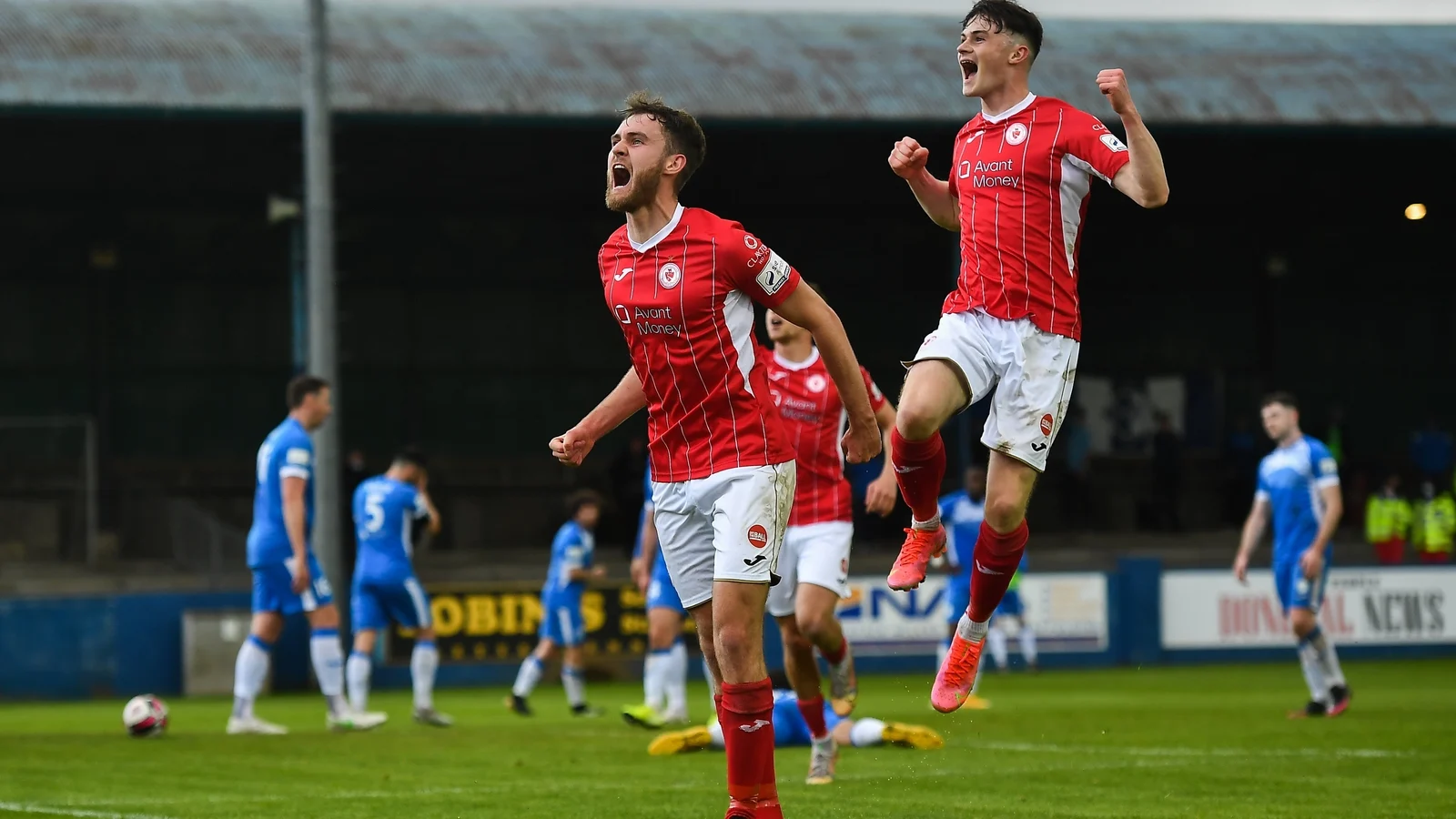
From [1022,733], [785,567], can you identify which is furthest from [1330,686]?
[785,567]

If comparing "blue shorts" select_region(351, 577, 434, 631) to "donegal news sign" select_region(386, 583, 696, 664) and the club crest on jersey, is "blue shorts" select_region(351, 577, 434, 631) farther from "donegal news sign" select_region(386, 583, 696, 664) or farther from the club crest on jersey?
the club crest on jersey

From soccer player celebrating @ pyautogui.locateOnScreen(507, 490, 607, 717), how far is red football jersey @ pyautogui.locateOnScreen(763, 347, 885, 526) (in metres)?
6.23

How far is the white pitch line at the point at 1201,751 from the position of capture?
11596mm

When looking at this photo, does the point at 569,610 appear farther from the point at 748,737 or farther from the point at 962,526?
the point at 748,737

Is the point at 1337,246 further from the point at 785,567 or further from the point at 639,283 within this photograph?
the point at 639,283

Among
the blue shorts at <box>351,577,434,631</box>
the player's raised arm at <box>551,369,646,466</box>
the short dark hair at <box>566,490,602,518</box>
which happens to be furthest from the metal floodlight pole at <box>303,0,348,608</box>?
the player's raised arm at <box>551,369,646,466</box>

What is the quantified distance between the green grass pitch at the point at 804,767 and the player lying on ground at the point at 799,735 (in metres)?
0.09

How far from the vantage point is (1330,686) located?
592 inches

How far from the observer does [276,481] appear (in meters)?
14.2

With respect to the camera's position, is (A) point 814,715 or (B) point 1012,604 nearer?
(A) point 814,715

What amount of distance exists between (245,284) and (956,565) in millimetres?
15363

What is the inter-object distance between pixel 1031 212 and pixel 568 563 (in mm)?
10336

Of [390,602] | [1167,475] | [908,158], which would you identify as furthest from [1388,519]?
[908,158]

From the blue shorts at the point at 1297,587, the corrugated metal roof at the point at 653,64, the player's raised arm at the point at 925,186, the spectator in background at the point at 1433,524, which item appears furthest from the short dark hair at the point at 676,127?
the spectator in background at the point at 1433,524
